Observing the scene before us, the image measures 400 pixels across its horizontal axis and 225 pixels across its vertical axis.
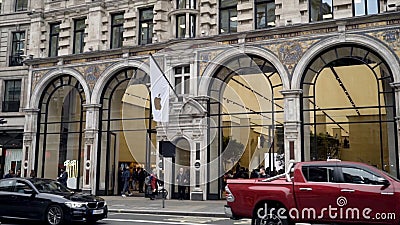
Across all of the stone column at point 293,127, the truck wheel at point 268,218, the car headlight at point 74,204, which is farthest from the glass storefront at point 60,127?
the truck wheel at point 268,218

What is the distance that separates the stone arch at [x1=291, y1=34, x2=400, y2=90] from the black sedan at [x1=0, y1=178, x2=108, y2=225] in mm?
12762

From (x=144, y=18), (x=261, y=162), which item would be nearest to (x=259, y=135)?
(x=261, y=162)

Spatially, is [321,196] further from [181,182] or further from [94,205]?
[181,182]

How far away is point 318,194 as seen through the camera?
11047 millimetres

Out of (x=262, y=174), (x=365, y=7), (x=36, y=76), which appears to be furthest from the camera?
(x=36, y=76)

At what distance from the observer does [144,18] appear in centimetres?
2797

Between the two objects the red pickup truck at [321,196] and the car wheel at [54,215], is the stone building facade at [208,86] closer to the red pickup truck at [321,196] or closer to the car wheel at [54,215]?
the red pickup truck at [321,196]

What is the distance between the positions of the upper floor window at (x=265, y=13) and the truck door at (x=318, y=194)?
1431 cm

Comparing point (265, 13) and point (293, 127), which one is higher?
point (265, 13)

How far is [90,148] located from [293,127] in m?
12.7

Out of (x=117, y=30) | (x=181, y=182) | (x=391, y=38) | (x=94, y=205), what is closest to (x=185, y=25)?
(x=117, y=30)

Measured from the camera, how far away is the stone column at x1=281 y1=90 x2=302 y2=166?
2238cm

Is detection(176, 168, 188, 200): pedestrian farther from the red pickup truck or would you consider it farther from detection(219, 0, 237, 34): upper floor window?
the red pickup truck

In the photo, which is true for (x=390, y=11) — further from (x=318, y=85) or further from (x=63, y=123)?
(x=63, y=123)
